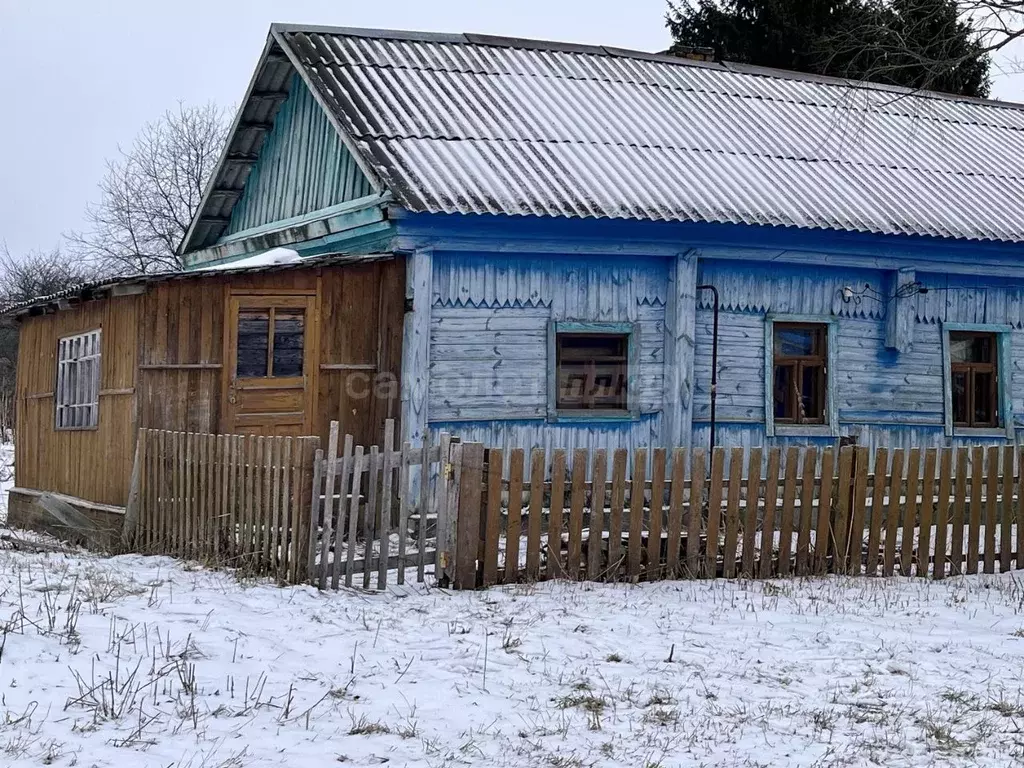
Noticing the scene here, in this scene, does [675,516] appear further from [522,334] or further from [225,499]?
[522,334]

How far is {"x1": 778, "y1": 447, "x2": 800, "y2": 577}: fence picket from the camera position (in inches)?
348

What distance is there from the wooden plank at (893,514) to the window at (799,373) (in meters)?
4.31

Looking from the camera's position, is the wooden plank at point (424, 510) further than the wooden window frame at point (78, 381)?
No

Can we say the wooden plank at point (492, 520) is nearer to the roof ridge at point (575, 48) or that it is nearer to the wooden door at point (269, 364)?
the wooden door at point (269, 364)

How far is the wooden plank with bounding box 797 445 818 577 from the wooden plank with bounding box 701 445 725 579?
673 mm

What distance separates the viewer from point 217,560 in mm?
8820

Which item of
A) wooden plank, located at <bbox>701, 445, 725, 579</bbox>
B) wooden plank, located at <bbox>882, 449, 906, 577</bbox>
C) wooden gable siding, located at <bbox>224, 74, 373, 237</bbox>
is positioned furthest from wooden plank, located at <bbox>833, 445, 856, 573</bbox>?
wooden gable siding, located at <bbox>224, 74, 373, 237</bbox>

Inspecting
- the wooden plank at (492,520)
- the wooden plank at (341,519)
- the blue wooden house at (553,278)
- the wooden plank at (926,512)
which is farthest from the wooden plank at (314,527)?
the wooden plank at (926,512)

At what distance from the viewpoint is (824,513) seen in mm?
9008

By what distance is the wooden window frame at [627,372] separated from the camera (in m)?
12.4

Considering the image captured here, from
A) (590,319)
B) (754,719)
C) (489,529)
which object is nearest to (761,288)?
(590,319)

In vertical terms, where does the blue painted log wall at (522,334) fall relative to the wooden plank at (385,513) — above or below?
above

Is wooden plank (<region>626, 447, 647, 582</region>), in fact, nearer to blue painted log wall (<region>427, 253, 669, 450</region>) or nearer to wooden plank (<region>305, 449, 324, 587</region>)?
wooden plank (<region>305, 449, 324, 587</region>)

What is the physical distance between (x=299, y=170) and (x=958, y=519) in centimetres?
866
